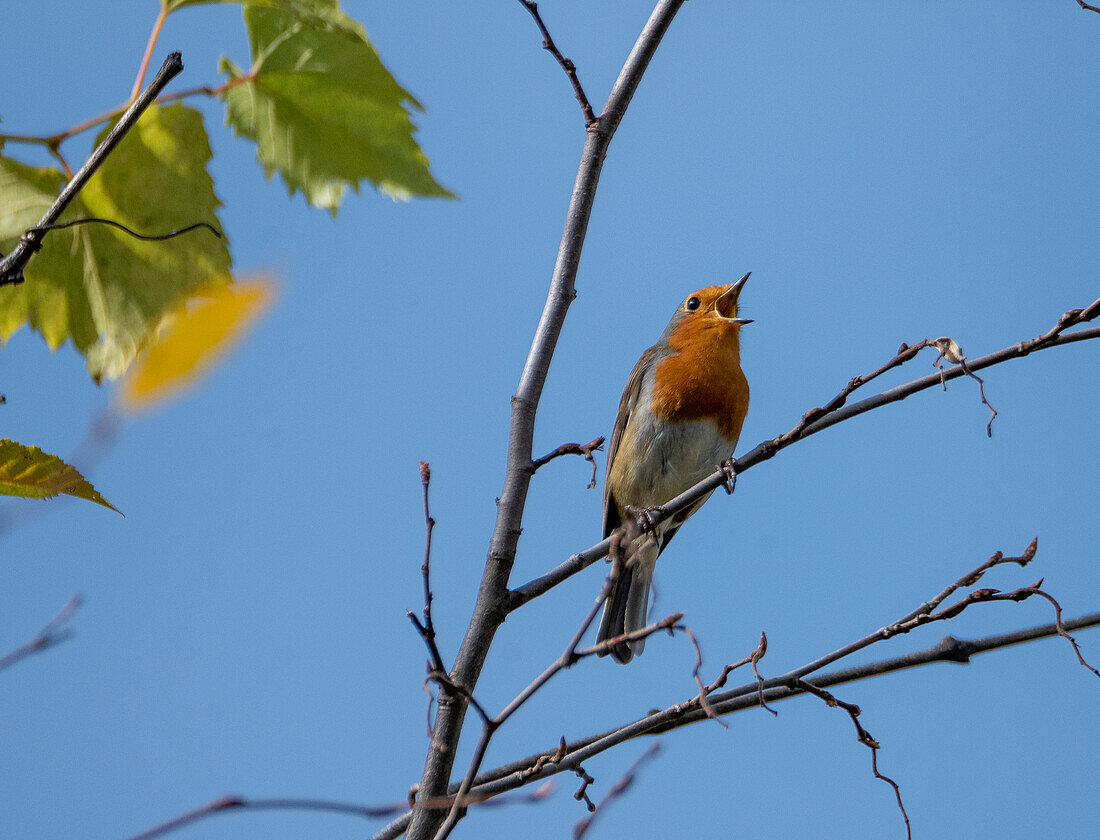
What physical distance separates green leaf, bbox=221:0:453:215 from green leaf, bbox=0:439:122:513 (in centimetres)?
65

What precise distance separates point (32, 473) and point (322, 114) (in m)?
0.78

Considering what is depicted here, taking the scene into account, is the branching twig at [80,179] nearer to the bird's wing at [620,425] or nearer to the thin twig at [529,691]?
the thin twig at [529,691]

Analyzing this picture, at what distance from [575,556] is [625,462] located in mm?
2964

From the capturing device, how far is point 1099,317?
191 cm

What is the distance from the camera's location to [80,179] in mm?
1080

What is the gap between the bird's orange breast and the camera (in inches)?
206

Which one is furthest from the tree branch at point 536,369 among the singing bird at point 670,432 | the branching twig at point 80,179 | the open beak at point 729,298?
the open beak at point 729,298

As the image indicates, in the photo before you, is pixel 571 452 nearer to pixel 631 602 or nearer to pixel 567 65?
pixel 567 65

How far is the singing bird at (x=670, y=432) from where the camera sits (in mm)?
5238

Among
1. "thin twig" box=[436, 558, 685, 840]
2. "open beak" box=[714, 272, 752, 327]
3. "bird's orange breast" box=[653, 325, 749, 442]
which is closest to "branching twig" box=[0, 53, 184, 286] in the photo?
"thin twig" box=[436, 558, 685, 840]

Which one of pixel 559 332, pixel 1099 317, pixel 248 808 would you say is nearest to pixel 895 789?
pixel 1099 317

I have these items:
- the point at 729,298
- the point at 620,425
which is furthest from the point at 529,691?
the point at 729,298

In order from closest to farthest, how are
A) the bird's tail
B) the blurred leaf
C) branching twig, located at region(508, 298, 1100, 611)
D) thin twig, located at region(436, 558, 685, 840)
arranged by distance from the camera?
the blurred leaf → thin twig, located at region(436, 558, 685, 840) → branching twig, located at region(508, 298, 1100, 611) → the bird's tail

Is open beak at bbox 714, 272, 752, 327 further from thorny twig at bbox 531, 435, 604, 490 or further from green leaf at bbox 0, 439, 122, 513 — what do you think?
green leaf at bbox 0, 439, 122, 513
